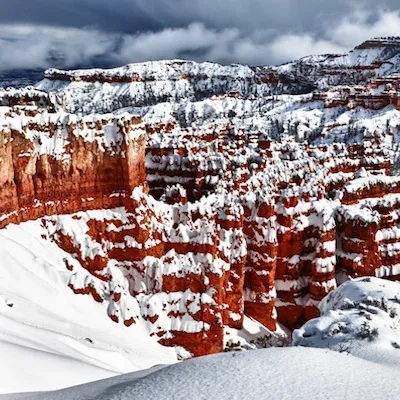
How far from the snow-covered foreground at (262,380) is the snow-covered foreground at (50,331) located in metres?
1.37

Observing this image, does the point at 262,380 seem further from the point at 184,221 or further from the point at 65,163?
the point at 65,163

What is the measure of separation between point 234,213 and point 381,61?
164 metres

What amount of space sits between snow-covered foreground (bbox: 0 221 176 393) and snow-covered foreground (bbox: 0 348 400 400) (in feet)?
4.49

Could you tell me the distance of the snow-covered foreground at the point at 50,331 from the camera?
8.81 meters

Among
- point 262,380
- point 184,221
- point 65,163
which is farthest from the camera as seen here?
point 184,221

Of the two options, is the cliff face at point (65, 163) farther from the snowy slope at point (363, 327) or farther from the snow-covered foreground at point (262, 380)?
the snow-covered foreground at point (262, 380)

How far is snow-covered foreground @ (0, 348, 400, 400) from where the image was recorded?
5.92 m

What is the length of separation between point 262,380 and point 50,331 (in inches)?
311

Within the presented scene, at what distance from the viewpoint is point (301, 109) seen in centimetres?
11219

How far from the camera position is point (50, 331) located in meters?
12.4

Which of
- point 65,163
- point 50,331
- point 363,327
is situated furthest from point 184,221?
point 363,327

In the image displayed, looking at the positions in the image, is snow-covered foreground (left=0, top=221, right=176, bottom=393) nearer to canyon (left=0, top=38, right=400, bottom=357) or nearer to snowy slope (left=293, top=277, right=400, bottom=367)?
canyon (left=0, top=38, right=400, bottom=357)

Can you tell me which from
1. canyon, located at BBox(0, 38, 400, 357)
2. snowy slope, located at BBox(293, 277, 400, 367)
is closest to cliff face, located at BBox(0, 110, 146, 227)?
canyon, located at BBox(0, 38, 400, 357)

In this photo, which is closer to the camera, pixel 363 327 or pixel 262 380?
pixel 262 380
